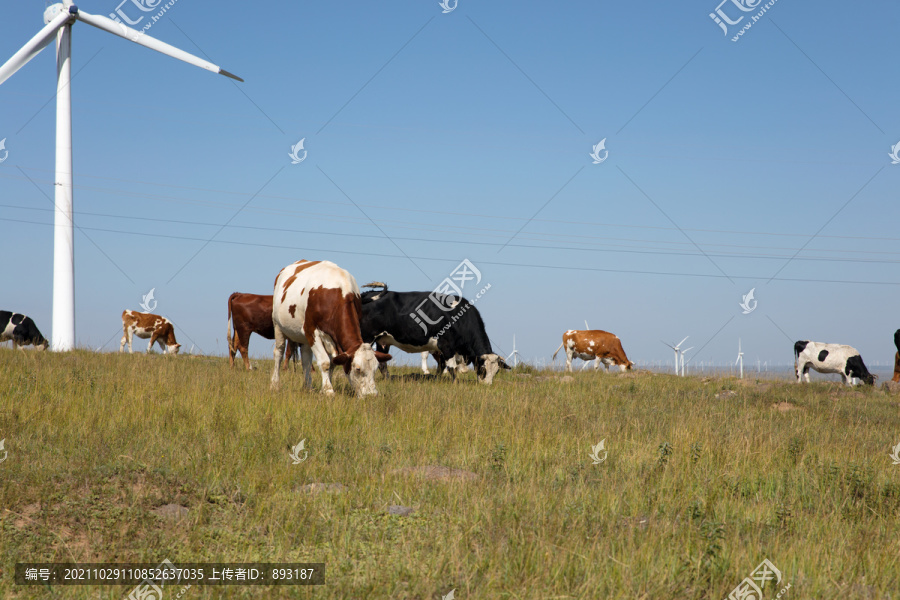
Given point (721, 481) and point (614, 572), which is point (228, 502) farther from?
point (721, 481)

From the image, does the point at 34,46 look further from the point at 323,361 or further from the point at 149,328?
the point at 323,361

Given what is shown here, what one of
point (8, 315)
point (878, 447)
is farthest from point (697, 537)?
point (8, 315)

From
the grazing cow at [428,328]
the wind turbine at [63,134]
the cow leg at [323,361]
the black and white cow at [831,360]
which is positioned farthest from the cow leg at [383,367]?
the black and white cow at [831,360]

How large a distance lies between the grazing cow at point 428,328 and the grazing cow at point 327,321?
3981mm

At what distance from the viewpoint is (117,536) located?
500 cm

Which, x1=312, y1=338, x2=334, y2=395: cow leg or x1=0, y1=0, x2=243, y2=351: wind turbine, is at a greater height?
x1=0, y1=0, x2=243, y2=351: wind turbine

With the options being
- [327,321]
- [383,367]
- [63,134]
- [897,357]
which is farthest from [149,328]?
[897,357]

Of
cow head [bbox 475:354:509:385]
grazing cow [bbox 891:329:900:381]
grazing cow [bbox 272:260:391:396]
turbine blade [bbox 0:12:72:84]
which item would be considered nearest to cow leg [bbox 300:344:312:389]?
grazing cow [bbox 272:260:391:396]

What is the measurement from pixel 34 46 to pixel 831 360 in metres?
29.9

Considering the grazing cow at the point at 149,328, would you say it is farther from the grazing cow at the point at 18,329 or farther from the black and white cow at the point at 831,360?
the black and white cow at the point at 831,360

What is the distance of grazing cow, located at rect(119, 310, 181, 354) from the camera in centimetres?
3119

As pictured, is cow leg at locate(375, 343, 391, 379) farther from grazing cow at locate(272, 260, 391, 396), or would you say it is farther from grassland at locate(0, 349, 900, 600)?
grassland at locate(0, 349, 900, 600)

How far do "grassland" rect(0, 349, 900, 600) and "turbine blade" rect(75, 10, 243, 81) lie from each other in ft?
51.3

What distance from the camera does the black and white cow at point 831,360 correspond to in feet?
82.4
